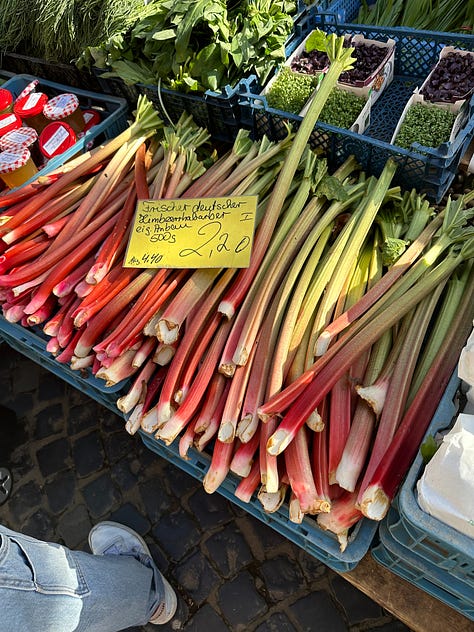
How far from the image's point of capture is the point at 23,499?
8.67 feet

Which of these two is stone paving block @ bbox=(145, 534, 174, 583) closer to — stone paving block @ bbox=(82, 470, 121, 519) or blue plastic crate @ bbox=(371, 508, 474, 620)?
stone paving block @ bbox=(82, 470, 121, 519)

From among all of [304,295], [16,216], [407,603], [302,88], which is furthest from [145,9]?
[407,603]

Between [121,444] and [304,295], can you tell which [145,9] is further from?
[121,444]

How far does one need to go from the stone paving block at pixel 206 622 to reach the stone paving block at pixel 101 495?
2.30 ft

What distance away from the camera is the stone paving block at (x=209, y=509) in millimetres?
2408

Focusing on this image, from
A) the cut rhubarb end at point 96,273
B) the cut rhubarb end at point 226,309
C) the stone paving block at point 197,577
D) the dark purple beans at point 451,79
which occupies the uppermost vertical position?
the dark purple beans at point 451,79

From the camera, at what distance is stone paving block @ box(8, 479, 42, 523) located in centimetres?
260

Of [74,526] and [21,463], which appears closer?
[74,526]

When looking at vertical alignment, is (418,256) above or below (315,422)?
above

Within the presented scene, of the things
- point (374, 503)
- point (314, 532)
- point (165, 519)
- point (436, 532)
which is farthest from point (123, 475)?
point (436, 532)

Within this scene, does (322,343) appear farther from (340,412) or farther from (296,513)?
(296,513)

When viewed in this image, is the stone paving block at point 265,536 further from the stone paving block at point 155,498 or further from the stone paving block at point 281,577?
the stone paving block at point 155,498

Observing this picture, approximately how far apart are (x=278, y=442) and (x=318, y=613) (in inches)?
49.9

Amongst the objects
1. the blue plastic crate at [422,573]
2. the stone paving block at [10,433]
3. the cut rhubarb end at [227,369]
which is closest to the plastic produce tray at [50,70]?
the stone paving block at [10,433]
